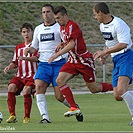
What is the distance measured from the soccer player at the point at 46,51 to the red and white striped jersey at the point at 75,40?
0.87 feet

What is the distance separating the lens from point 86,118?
1264 centimetres

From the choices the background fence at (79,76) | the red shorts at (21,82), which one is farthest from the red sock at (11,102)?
the background fence at (79,76)

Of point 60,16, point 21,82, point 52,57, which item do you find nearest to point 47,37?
point 60,16

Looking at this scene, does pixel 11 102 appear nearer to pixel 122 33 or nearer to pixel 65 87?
pixel 65 87

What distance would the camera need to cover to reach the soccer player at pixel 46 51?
464 inches

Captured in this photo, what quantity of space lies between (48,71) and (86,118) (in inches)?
54.6

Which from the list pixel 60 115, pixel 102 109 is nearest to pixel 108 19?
pixel 60 115

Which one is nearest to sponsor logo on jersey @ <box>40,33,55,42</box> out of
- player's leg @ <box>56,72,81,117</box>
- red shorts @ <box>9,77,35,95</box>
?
player's leg @ <box>56,72,81,117</box>

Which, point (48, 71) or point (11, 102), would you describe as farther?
point (11, 102)

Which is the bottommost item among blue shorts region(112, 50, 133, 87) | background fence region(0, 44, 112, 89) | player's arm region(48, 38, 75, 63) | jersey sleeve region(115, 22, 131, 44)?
background fence region(0, 44, 112, 89)

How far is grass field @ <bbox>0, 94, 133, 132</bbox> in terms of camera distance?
33.3ft

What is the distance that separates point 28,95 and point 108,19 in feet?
7.40

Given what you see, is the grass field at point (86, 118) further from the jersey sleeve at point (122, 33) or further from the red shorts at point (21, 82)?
the jersey sleeve at point (122, 33)

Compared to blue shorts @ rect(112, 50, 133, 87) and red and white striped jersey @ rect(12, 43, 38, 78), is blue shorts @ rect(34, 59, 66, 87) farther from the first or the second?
blue shorts @ rect(112, 50, 133, 87)
